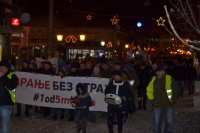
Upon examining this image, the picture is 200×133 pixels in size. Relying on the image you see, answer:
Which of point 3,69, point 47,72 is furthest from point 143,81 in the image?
point 3,69

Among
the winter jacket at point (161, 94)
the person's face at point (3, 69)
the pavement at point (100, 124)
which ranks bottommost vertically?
the pavement at point (100, 124)

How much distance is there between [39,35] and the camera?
3553 centimetres

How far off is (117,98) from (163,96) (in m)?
1.10

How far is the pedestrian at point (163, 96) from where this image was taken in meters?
5.91

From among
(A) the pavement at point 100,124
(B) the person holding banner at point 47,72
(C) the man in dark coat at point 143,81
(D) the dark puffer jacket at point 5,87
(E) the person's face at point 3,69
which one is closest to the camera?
(D) the dark puffer jacket at point 5,87

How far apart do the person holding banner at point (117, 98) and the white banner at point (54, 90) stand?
214 cm

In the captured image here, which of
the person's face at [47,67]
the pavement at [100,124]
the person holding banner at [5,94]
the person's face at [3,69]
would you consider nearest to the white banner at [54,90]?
the person's face at [47,67]

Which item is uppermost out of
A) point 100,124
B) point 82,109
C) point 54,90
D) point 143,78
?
point 143,78

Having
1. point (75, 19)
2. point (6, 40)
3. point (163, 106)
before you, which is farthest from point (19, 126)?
point (75, 19)

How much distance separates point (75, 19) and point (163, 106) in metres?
33.4

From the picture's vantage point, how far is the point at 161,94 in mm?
5949

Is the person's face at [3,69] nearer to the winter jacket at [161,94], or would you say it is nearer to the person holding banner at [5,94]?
the person holding banner at [5,94]

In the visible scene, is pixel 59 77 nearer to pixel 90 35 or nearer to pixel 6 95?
pixel 6 95

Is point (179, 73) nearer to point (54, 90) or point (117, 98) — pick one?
point (54, 90)
